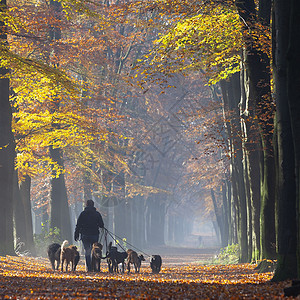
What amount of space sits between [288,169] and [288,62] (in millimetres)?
2580

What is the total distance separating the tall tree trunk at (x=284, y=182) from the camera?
1105 cm

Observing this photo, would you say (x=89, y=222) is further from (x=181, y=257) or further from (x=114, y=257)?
(x=181, y=257)

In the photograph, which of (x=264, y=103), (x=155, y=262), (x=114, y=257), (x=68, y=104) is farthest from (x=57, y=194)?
(x=264, y=103)

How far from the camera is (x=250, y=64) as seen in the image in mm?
14930

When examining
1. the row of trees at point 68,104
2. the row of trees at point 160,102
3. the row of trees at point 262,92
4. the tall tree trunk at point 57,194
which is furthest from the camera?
the tall tree trunk at point 57,194

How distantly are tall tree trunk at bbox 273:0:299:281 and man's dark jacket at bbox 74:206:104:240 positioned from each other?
626cm

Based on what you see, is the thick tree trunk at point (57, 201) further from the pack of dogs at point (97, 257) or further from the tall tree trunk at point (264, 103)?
the tall tree trunk at point (264, 103)

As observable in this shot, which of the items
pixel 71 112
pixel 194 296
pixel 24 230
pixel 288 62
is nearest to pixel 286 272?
pixel 194 296

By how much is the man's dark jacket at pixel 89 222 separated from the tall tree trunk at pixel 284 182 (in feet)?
20.5

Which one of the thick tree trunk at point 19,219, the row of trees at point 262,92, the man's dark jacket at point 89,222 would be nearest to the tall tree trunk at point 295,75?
the row of trees at point 262,92

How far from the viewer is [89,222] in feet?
53.2

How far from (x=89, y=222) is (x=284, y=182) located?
22.0ft

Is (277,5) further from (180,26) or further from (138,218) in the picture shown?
(138,218)

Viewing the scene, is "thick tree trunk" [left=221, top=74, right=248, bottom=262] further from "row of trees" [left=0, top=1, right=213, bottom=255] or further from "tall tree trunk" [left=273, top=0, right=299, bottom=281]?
"tall tree trunk" [left=273, top=0, right=299, bottom=281]
